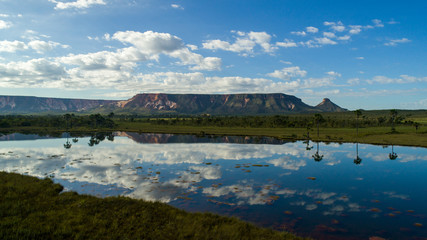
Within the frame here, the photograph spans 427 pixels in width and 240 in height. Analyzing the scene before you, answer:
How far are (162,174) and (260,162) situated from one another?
21495mm

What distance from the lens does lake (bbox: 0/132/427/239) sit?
2289cm

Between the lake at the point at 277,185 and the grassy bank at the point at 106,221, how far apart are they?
4191 mm

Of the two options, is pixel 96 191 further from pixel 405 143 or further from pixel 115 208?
pixel 405 143

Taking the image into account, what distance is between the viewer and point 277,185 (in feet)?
114

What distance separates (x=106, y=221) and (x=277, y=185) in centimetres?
2355

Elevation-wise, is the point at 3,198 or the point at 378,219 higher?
the point at 3,198

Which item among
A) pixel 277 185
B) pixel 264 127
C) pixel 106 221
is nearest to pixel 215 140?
pixel 264 127

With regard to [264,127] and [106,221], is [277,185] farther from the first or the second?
[264,127]

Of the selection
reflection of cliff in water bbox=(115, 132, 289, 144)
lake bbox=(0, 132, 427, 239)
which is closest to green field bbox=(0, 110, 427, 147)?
reflection of cliff in water bbox=(115, 132, 289, 144)

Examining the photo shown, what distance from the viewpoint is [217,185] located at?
34188mm

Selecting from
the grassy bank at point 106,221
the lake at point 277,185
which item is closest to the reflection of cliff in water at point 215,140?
the lake at point 277,185

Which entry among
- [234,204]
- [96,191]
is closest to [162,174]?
[96,191]

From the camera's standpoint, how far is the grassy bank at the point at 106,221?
16484 millimetres

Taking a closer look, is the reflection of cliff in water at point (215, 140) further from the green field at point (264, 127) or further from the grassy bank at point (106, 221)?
the grassy bank at point (106, 221)
